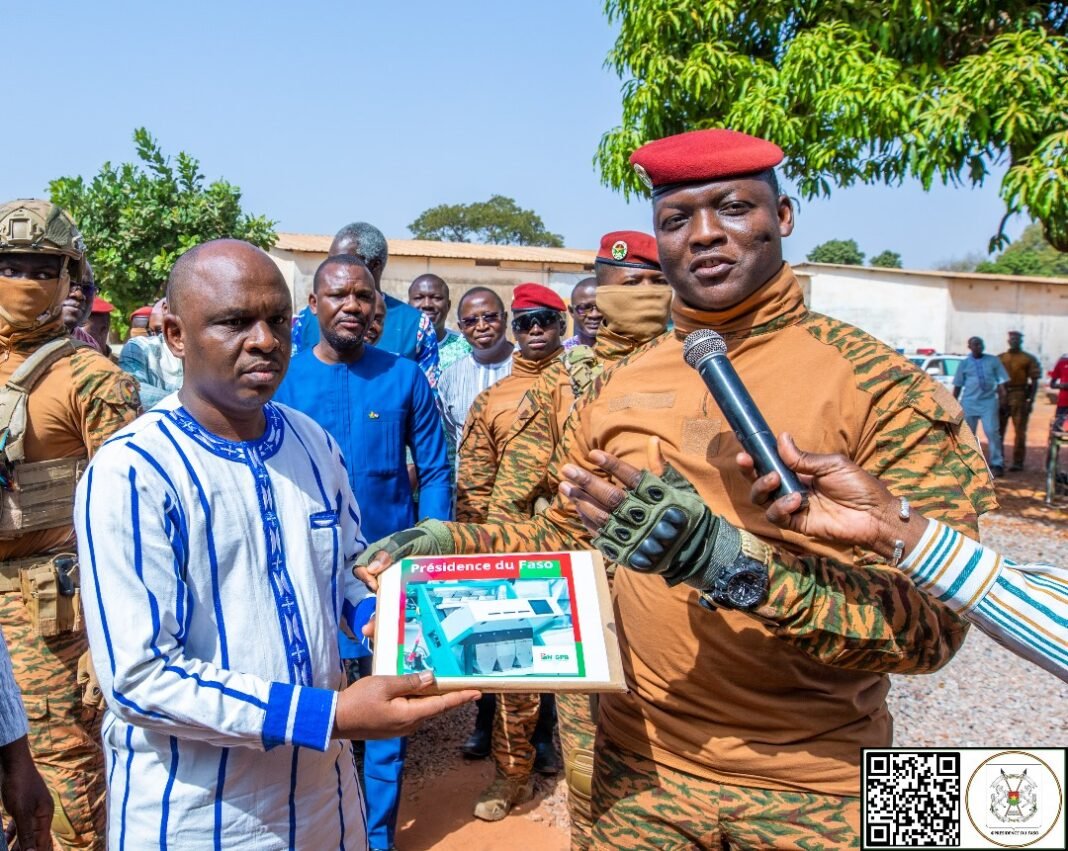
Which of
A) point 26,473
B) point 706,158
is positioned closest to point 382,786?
point 26,473

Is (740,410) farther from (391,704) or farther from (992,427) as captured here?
(992,427)

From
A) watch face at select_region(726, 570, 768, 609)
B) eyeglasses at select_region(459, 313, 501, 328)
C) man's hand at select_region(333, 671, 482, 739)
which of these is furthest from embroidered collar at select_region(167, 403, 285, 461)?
eyeglasses at select_region(459, 313, 501, 328)

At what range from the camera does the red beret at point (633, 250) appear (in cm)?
390

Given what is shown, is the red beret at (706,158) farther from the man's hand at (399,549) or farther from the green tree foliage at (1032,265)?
the green tree foliage at (1032,265)

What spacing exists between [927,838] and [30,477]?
3.22 m

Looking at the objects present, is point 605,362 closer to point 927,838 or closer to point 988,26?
point 927,838

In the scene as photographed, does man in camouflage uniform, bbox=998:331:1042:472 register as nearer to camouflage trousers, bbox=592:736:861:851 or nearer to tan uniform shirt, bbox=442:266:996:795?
tan uniform shirt, bbox=442:266:996:795

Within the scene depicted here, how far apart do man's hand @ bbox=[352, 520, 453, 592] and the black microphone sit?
870 mm

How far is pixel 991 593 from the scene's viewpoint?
1.70m

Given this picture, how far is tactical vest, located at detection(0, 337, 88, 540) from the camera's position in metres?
3.19

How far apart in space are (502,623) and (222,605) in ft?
2.09

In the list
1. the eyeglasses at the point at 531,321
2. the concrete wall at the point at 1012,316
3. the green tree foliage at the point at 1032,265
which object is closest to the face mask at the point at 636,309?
the eyeglasses at the point at 531,321

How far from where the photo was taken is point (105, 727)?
2045mm

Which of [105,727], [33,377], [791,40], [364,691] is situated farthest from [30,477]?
[791,40]
